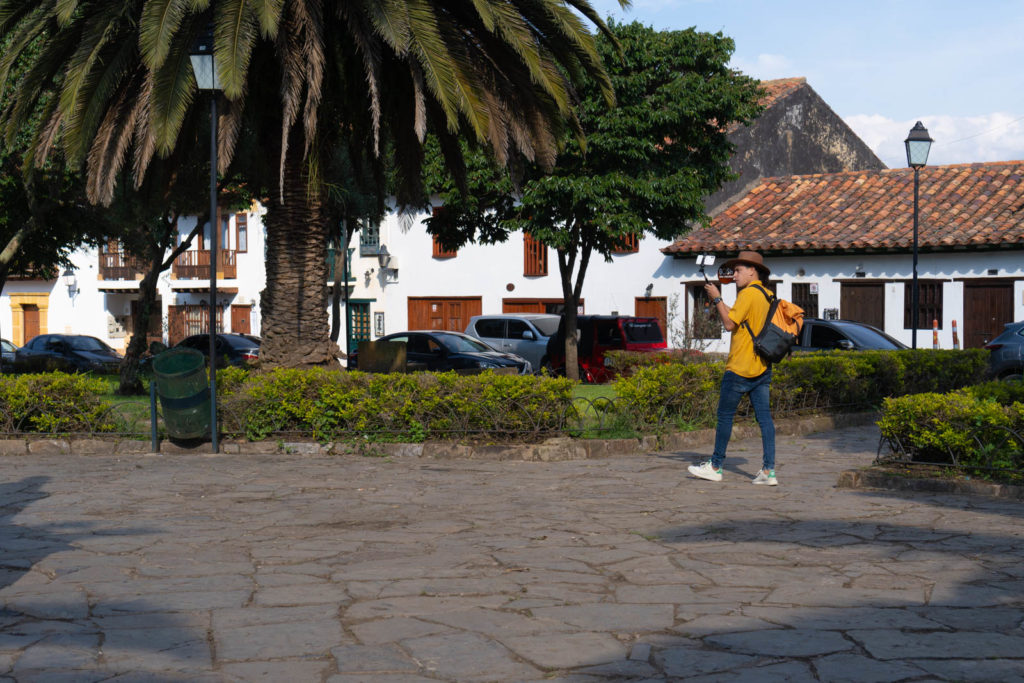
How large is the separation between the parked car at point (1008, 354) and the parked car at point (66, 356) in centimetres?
2321

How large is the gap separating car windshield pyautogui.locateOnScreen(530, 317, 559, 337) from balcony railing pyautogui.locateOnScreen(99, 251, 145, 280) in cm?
2363

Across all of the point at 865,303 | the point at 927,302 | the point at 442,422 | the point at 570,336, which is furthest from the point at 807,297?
the point at 442,422

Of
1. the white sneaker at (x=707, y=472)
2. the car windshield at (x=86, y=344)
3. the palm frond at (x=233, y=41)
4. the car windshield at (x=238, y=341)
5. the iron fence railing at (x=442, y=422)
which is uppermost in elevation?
the palm frond at (x=233, y=41)

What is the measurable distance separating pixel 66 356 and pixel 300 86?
2535cm

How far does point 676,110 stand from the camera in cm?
2177

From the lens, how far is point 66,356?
3453 centimetres

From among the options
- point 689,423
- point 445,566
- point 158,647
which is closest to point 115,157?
point 689,423

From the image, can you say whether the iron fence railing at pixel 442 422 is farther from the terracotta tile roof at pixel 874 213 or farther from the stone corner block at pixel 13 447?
the terracotta tile roof at pixel 874 213

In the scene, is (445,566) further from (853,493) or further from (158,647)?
(853,493)

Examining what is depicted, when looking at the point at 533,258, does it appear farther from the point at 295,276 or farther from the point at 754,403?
the point at 754,403

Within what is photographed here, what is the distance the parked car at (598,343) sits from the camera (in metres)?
23.9

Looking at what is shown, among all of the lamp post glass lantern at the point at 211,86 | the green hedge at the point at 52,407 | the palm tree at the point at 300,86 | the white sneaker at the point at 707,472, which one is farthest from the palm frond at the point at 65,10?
the white sneaker at the point at 707,472

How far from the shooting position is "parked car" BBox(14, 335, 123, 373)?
103 feet

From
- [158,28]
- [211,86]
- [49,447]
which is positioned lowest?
[49,447]
